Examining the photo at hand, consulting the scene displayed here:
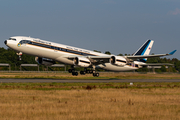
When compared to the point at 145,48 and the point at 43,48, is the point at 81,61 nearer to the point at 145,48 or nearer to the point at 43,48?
the point at 43,48

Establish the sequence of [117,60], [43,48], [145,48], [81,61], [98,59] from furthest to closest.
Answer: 1. [145,48]
2. [98,59]
3. [117,60]
4. [81,61]
5. [43,48]

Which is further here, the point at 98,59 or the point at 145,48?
the point at 145,48

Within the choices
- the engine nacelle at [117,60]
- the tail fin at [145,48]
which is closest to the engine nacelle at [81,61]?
the engine nacelle at [117,60]

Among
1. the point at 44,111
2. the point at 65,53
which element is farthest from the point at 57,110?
the point at 65,53

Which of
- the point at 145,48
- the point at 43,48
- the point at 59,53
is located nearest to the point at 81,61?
the point at 59,53

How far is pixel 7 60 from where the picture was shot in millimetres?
131750

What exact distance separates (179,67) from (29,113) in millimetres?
160524

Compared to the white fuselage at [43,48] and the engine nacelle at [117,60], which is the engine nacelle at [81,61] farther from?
the engine nacelle at [117,60]

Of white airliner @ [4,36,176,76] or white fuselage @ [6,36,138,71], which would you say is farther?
white airliner @ [4,36,176,76]

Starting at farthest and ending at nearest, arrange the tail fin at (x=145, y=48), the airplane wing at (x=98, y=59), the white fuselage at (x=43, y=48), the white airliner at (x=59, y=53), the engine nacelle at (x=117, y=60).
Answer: the tail fin at (x=145, y=48) → the airplane wing at (x=98, y=59) → the engine nacelle at (x=117, y=60) → the white airliner at (x=59, y=53) → the white fuselage at (x=43, y=48)

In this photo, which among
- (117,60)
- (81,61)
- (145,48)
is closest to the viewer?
(81,61)

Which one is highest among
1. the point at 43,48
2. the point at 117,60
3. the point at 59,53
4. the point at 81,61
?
the point at 43,48

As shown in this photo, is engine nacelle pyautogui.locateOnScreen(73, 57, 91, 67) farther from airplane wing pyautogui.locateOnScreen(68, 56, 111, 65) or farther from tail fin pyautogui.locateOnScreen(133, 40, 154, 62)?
tail fin pyautogui.locateOnScreen(133, 40, 154, 62)

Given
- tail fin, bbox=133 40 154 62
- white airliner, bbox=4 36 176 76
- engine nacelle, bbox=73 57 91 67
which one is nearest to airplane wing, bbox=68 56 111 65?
white airliner, bbox=4 36 176 76
